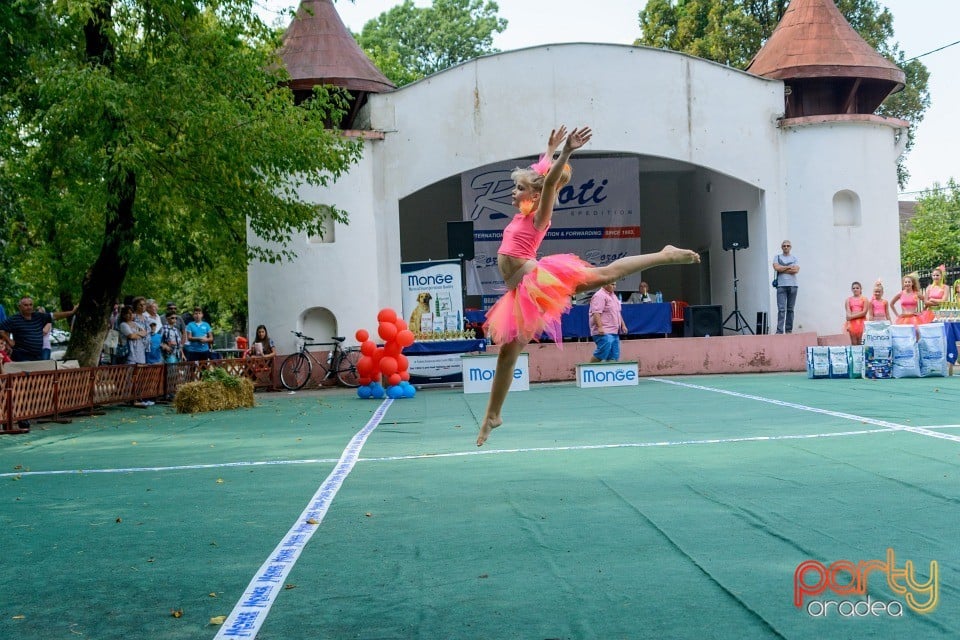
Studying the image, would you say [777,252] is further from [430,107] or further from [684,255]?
[684,255]

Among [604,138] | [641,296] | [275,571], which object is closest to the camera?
[275,571]

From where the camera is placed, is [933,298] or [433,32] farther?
[433,32]

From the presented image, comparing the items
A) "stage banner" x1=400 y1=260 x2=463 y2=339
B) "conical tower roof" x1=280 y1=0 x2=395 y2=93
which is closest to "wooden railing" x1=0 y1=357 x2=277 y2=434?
"stage banner" x1=400 y1=260 x2=463 y2=339

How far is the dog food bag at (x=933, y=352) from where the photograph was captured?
61.1 ft

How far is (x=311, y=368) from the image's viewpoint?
23.4m

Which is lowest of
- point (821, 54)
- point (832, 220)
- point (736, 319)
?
point (736, 319)

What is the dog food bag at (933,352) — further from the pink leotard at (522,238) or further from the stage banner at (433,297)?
the pink leotard at (522,238)

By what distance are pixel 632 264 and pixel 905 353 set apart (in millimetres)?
13614

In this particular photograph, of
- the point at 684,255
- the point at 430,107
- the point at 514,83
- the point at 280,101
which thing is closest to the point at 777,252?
the point at 514,83

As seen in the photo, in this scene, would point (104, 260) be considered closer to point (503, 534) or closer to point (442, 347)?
point (442, 347)

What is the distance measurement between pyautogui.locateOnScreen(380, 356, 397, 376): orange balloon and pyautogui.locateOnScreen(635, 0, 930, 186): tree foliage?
28.9 meters

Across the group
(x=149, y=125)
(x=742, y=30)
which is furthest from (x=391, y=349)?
(x=742, y=30)

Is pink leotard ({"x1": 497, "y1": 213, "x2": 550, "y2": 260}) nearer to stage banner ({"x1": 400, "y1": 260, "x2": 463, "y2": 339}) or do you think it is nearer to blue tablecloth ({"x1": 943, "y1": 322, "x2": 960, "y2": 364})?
blue tablecloth ({"x1": 943, "y1": 322, "x2": 960, "y2": 364})

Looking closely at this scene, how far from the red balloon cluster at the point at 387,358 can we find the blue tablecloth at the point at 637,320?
5.83m
